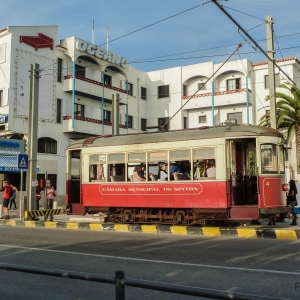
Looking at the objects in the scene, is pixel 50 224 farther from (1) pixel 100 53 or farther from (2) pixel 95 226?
(1) pixel 100 53

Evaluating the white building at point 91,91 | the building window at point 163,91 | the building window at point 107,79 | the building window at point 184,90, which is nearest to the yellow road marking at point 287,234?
the white building at point 91,91

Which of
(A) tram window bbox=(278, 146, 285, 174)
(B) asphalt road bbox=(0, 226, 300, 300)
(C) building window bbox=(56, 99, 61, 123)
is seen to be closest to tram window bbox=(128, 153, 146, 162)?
(B) asphalt road bbox=(0, 226, 300, 300)

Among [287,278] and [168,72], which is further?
[168,72]

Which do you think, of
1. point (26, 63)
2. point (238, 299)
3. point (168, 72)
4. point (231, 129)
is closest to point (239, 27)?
point (231, 129)

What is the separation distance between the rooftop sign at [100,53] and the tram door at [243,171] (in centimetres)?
2124

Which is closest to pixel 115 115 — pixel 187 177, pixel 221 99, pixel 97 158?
pixel 97 158

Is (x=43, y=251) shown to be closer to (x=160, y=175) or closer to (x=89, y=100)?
(x=160, y=175)

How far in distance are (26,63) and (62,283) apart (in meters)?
25.2

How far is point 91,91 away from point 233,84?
39.9 feet

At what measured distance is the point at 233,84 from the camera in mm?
37125

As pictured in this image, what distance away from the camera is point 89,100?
1346 inches

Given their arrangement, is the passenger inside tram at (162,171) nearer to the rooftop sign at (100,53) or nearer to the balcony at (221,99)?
the rooftop sign at (100,53)

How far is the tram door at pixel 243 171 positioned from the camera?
1372 centimetres

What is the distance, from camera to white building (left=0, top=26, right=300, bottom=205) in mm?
29062
